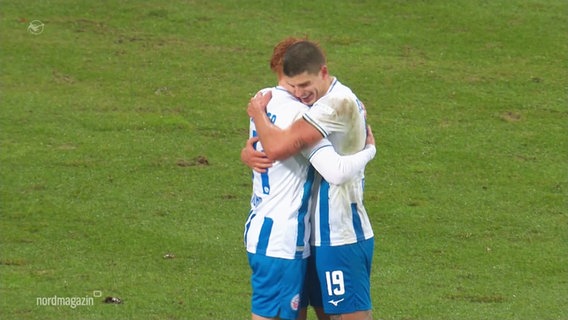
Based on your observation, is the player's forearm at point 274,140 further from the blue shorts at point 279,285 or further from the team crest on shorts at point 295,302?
the team crest on shorts at point 295,302

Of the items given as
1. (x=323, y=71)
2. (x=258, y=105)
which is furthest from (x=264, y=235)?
(x=323, y=71)

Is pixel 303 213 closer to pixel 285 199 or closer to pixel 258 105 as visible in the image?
pixel 285 199

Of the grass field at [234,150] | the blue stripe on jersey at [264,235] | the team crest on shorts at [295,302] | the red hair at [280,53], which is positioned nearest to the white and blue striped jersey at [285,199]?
the blue stripe on jersey at [264,235]

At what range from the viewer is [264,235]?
24.0 feet

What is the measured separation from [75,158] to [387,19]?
653 centimetres

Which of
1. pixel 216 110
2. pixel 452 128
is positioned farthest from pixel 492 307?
pixel 216 110

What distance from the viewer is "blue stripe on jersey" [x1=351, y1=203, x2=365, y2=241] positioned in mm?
7352

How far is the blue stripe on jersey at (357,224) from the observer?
7352 millimetres

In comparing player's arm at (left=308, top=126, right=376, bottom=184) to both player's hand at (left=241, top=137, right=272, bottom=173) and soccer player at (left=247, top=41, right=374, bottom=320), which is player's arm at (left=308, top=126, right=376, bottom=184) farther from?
player's hand at (left=241, top=137, right=272, bottom=173)

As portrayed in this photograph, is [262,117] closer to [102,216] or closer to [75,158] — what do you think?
[102,216]

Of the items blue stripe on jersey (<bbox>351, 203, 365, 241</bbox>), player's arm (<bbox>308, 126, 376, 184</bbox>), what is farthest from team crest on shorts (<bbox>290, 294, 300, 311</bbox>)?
player's arm (<bbox>308, 126, 376, 184</bbox>)

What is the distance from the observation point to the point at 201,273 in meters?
11.0

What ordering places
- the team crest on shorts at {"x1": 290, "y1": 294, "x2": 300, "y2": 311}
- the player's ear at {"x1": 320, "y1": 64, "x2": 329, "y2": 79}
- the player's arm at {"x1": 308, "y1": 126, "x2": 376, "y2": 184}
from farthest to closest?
the team crest on shorts at {"x1": 290, "y1": 294, "x2": 300, "y2": 311} < the player's ear at {"x1": 320, "y1": 64, "x2": 329, "y2": 79} < the player's arm at {"x1": 308, "y1": 126, "x2": 376, "y2": 184}

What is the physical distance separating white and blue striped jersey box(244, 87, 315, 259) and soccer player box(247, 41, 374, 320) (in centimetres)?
8
